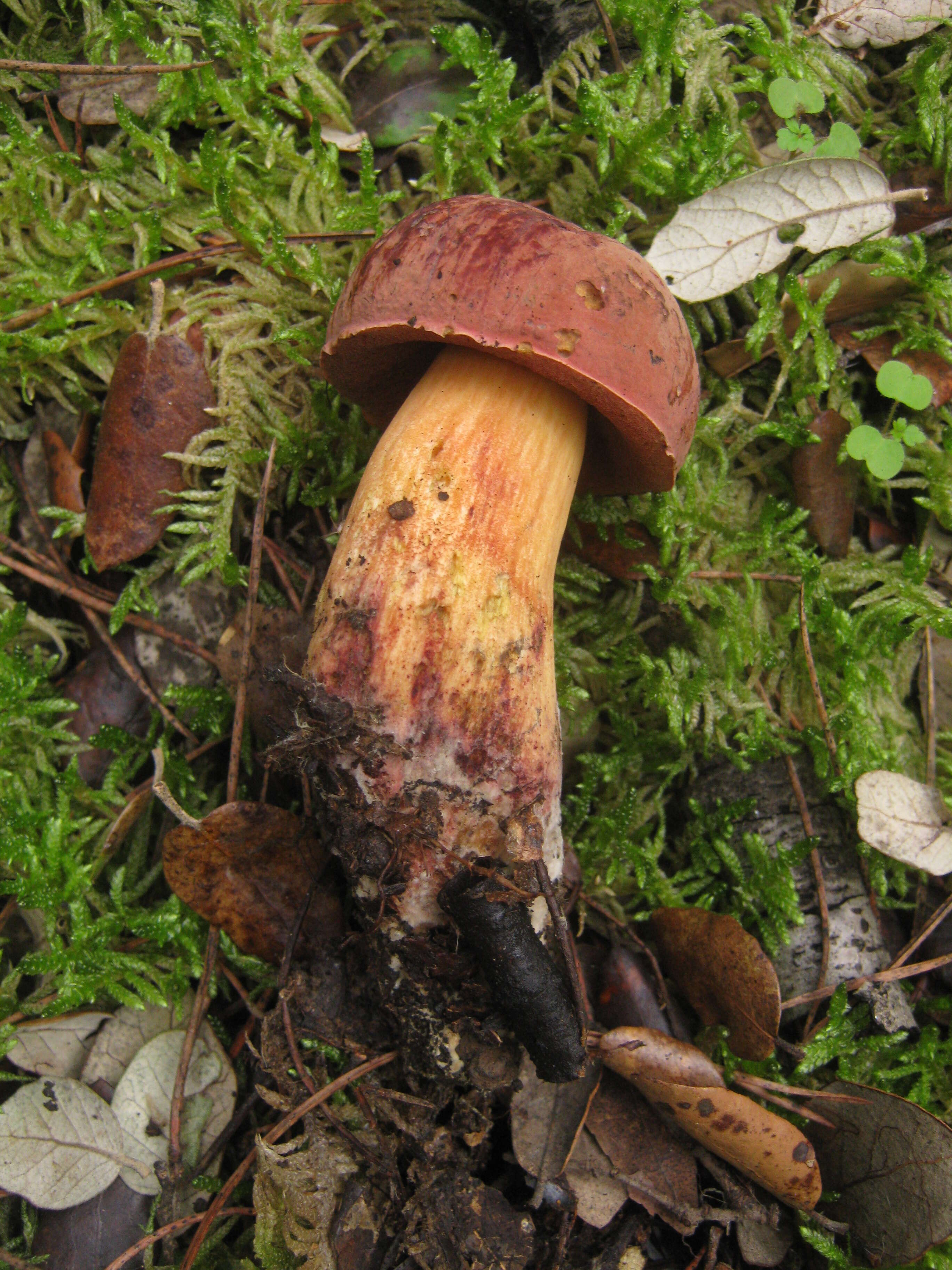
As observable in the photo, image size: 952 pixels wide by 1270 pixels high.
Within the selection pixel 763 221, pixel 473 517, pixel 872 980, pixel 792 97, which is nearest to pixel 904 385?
pixel 763 221

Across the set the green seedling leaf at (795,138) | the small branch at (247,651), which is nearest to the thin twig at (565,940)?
the small branch at (247,651)

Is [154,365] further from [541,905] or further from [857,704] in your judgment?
[857,704]

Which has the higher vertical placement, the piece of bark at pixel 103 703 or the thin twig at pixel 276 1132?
the piece of bark at pixel 103 703

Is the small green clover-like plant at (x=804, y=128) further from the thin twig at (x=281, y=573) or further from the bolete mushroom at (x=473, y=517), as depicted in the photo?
the thin twig at (x=281, y=573)

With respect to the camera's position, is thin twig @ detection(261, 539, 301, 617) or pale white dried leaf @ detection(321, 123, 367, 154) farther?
pale white dried leaf @ detection(321, 123, 367, 154)

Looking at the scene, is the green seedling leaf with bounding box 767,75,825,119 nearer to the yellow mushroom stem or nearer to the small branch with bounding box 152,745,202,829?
the yellow mushroom stem

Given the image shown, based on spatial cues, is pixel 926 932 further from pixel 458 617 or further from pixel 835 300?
pixel 835 300

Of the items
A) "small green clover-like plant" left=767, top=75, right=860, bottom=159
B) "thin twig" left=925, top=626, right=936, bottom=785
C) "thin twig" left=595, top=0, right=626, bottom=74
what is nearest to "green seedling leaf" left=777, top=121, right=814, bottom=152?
"small green clover-like plant" left=767, top=75, right=860, bottom=159
